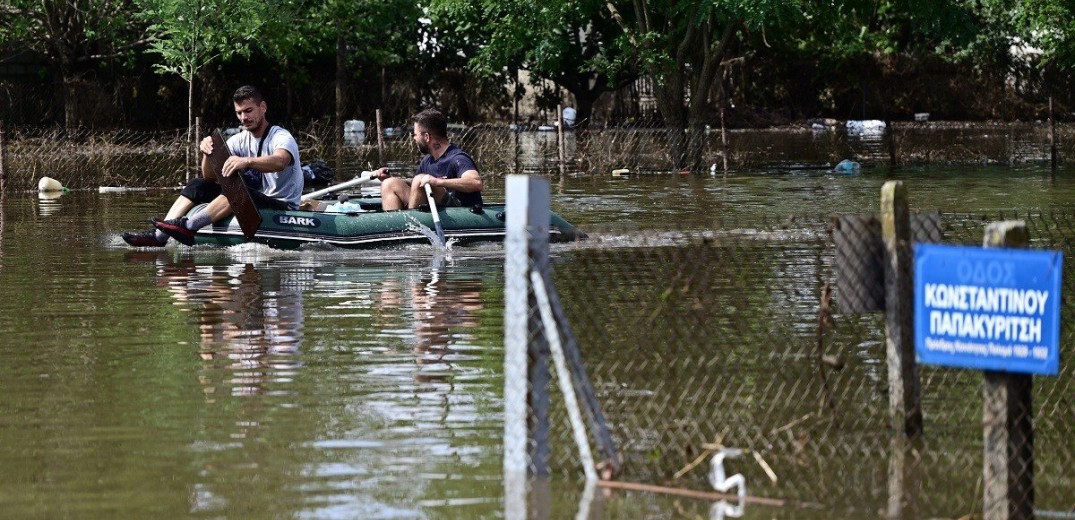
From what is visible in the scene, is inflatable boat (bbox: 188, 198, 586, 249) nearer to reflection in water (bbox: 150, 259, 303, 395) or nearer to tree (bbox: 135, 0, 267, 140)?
reflection in water (bbox: 150, 259, 303, 395)

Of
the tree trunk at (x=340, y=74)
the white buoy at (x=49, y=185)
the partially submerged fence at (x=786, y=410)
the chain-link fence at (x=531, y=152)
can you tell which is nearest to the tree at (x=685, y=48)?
the chain-link fence at (x=531, y=152)

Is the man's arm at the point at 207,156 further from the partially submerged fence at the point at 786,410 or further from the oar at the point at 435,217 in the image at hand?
Result: the partially submerged fence at the point at 786,410

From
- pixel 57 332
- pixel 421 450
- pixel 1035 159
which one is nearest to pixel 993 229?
pixel 421 450

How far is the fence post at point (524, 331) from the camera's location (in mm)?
7176

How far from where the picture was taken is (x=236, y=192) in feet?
56.2

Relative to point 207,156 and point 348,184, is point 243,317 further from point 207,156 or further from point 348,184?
point 348,184

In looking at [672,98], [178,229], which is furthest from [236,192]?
[672,98]

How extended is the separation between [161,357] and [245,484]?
363 cm

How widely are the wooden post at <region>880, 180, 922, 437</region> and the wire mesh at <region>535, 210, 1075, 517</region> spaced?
0.48 ft

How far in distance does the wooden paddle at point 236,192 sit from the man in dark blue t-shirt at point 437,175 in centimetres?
151

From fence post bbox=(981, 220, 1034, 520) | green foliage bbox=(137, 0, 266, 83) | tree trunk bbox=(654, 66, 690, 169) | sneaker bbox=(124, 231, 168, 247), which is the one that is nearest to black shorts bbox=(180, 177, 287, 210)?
sneaker bbox=(124, 231, 168, 247)

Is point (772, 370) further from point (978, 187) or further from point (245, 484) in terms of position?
point (978, 187)

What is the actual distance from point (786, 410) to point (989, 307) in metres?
2.80

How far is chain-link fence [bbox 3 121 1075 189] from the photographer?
3181 centimetres
